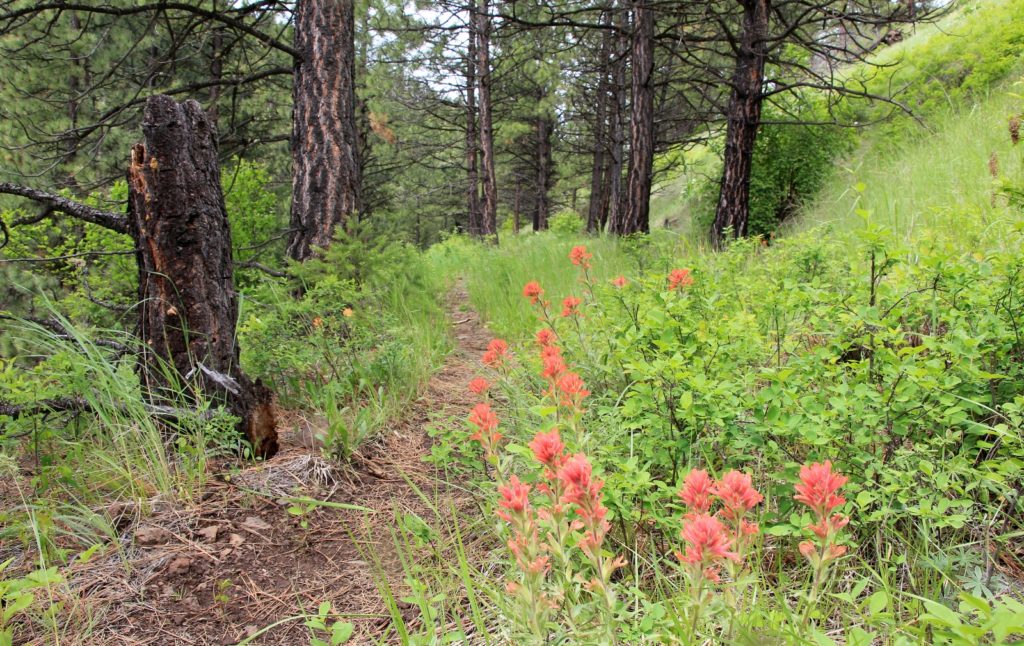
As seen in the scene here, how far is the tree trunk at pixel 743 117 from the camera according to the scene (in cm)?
542

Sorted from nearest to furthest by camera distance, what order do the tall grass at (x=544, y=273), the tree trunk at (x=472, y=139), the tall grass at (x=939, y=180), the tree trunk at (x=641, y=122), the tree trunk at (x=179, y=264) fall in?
the tree trunk at (x=179, y=264), the tall grass at (x=939, y=180), the tall grass at (x=544, y=273), the tree trunk at (x=641, y=122), the tree trunk at (x=472, y=139)

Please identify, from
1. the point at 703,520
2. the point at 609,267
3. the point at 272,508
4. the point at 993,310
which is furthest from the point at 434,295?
the point at 703,520

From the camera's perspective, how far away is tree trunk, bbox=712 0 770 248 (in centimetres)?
542

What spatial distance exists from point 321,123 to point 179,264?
250 cm

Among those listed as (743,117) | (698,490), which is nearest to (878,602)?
(698,490)

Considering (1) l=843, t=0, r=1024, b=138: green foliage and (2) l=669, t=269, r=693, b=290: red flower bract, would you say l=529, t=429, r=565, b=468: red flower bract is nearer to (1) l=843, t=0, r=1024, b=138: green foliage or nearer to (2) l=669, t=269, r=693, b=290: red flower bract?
(2) l=669, t=269, r=693, b=290: red flower bract

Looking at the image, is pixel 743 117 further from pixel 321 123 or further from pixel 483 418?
pixel 483 418

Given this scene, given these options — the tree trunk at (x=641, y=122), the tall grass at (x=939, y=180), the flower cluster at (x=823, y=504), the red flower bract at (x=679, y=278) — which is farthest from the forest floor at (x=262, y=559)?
the tree trunk at (x=641, y=122)

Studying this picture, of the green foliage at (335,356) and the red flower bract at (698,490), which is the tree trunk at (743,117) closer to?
the green foliage at (335,356)

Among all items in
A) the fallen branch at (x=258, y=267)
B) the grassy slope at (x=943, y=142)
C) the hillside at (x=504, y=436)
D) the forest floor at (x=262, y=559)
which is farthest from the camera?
the grassy slope at (x=943, y=142)

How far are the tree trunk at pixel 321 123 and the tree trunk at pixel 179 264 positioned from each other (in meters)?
1.92

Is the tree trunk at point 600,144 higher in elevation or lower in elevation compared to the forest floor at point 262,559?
higher

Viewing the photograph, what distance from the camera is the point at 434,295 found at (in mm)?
6027

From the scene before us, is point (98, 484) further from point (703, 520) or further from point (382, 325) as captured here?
point (703, 520)
